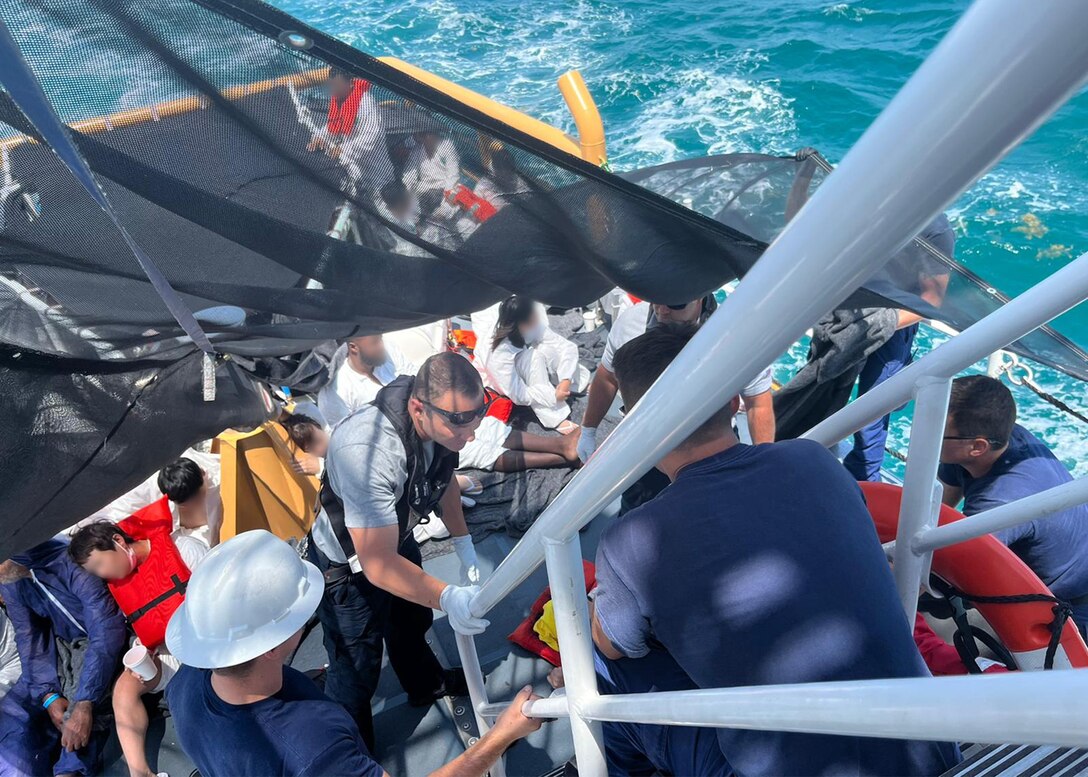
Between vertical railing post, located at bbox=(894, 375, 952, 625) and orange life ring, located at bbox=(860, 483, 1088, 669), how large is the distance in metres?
0.20

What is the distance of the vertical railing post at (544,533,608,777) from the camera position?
119 centimetres

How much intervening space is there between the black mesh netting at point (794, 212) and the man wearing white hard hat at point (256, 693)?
1616mm

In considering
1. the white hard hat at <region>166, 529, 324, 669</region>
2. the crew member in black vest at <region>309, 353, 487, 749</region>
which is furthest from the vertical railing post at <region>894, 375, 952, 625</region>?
the white hard hat at <region>166, 529, 324, 669</region>

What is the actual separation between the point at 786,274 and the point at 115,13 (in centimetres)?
125

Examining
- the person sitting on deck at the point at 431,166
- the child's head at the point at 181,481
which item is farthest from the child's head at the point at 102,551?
the person sitting on deck at the point at 431,166

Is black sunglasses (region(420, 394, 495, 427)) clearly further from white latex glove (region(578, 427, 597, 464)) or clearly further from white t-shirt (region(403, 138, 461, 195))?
white latex glove (region(578, 427, 597, 464))

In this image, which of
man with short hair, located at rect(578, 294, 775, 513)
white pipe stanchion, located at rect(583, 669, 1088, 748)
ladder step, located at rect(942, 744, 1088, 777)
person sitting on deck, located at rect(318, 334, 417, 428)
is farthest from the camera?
person sitting on deck, located at rect(318, 334, 417, 428)

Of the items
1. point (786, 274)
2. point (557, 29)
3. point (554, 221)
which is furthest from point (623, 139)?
point (786, 274)

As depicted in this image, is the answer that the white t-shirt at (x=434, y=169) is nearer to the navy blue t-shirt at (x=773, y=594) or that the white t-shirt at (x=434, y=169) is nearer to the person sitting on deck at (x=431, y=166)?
the person sitting on deck at (x=431, y=166)

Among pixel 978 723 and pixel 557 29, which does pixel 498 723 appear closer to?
pixel 978 723

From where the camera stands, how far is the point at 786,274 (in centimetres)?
56

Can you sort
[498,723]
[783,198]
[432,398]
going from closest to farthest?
[498,723], [432,398], [783,198]

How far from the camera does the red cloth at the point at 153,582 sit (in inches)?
127

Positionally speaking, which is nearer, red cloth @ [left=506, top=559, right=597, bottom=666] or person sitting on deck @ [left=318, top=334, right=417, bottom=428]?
red cloth @ [left=506, top=559, right=597, bottom=666]
